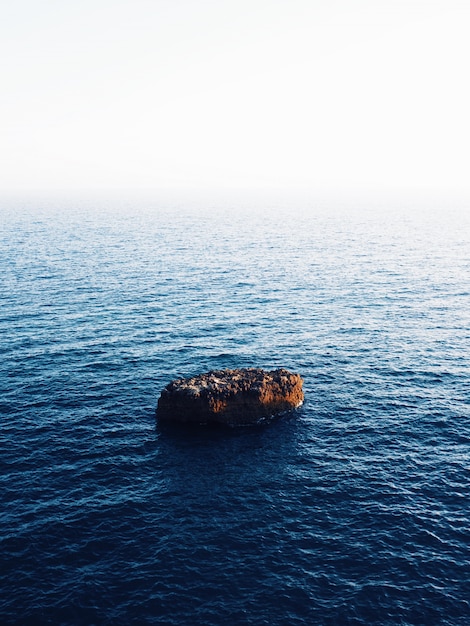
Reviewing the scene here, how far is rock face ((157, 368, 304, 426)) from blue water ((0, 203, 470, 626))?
235cm

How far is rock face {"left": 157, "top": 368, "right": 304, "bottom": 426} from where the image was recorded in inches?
2790

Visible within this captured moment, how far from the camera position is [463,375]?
84125 millimetres

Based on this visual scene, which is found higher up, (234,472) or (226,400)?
(226,400)

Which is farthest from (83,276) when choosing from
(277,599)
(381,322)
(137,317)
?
(277,599)

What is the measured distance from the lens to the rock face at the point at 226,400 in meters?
70.9

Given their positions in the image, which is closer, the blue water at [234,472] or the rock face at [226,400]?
the blue water at [234,472]

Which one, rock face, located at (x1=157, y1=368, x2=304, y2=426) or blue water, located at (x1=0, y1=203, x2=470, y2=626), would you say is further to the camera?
rock face, located at (x1=157, y1=368, x2=304, y2=426)

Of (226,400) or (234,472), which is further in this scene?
(226,400)

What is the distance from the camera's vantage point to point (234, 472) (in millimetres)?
61469

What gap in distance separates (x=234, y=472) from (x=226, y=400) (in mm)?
11879

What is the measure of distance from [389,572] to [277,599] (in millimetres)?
10415

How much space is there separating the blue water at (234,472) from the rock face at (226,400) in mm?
2349

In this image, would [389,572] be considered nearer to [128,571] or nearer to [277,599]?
[277,599]

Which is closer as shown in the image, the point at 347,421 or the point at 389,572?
the point at 389,572
